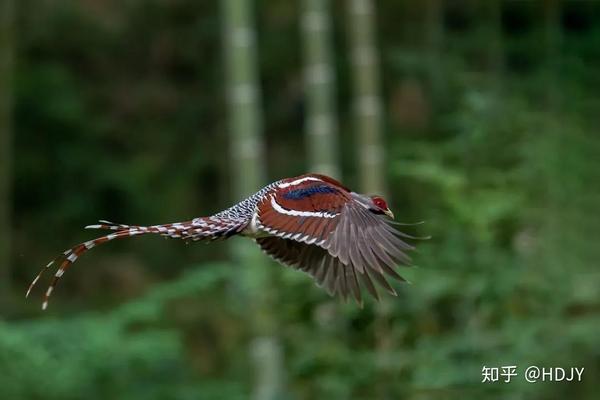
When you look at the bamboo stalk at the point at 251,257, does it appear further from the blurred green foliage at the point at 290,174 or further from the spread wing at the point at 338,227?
the spread wing at the point at 338,227

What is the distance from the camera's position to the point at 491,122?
359 inches

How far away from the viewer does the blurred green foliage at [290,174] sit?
7.68 meters

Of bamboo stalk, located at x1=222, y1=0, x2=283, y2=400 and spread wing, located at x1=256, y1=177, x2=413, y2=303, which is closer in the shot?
spread wing, located at x1=256, y1=177, x2=413, y2=303

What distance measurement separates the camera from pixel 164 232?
5.01m

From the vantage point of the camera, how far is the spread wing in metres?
5.11

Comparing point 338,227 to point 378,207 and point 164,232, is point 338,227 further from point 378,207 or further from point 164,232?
point 164,232

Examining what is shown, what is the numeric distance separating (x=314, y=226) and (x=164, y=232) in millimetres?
623

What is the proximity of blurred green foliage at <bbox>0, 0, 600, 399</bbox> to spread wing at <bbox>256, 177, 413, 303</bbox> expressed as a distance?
6.56 ft

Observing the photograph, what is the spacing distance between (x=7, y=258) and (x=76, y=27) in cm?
405

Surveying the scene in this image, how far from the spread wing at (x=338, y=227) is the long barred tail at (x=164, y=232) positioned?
171mm

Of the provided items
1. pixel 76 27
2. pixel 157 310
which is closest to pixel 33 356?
pixel 157 310

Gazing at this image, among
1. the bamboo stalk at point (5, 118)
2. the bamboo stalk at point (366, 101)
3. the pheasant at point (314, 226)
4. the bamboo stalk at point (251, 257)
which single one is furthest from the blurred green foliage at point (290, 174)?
the pheasant at point (314, 226)

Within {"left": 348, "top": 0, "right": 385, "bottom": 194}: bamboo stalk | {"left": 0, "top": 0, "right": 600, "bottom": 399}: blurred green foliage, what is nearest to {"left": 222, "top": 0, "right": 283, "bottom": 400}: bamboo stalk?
Answer: {"left": 0, "top": 0, "right": 600, "bottom": 399}: blurred green foliage

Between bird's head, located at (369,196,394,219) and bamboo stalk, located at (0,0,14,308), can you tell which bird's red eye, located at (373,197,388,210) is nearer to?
bird's head, located at (369,196,394,219)
